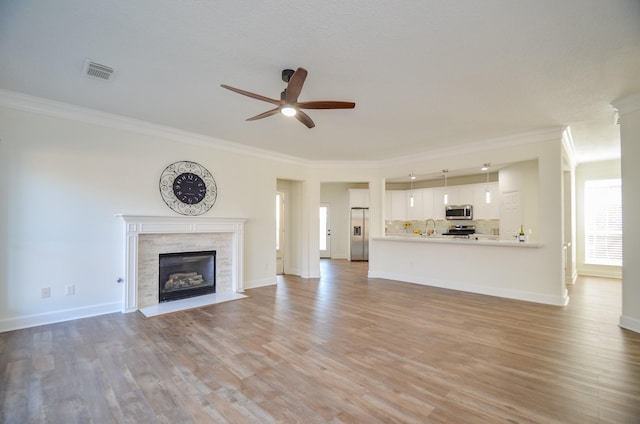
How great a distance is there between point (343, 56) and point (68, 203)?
12.8 ft

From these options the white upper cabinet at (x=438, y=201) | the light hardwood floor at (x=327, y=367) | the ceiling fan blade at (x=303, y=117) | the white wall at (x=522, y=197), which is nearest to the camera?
the light hardwood floor at (x=327, y=367)

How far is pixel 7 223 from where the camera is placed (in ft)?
11.0

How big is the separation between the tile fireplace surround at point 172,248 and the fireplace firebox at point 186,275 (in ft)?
0.29

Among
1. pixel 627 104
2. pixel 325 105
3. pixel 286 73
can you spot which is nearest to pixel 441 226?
pixel 627 104

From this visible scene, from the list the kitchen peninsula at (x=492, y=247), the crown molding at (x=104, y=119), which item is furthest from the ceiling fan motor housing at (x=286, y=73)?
the kitchen peninsula at (x=492, y=247)

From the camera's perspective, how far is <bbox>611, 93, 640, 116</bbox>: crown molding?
11.1ft

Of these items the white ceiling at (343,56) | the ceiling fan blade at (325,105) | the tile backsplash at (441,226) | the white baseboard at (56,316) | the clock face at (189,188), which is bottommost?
the white baseboard at (56,316)

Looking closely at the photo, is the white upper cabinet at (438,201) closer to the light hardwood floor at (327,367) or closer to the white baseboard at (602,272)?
the white baseboard at (602,272)

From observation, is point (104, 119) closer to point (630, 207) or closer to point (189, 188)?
point (189, 188)

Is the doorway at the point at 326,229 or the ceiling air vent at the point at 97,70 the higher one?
the ceiling air vent at the point at 97,70

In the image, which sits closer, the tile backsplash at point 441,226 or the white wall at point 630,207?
the white wall at point 630,207

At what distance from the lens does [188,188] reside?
477 cm

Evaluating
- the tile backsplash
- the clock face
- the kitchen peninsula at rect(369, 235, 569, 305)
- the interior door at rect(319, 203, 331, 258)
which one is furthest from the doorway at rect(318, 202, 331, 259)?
the clock face

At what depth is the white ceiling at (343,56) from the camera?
203 centimetres
